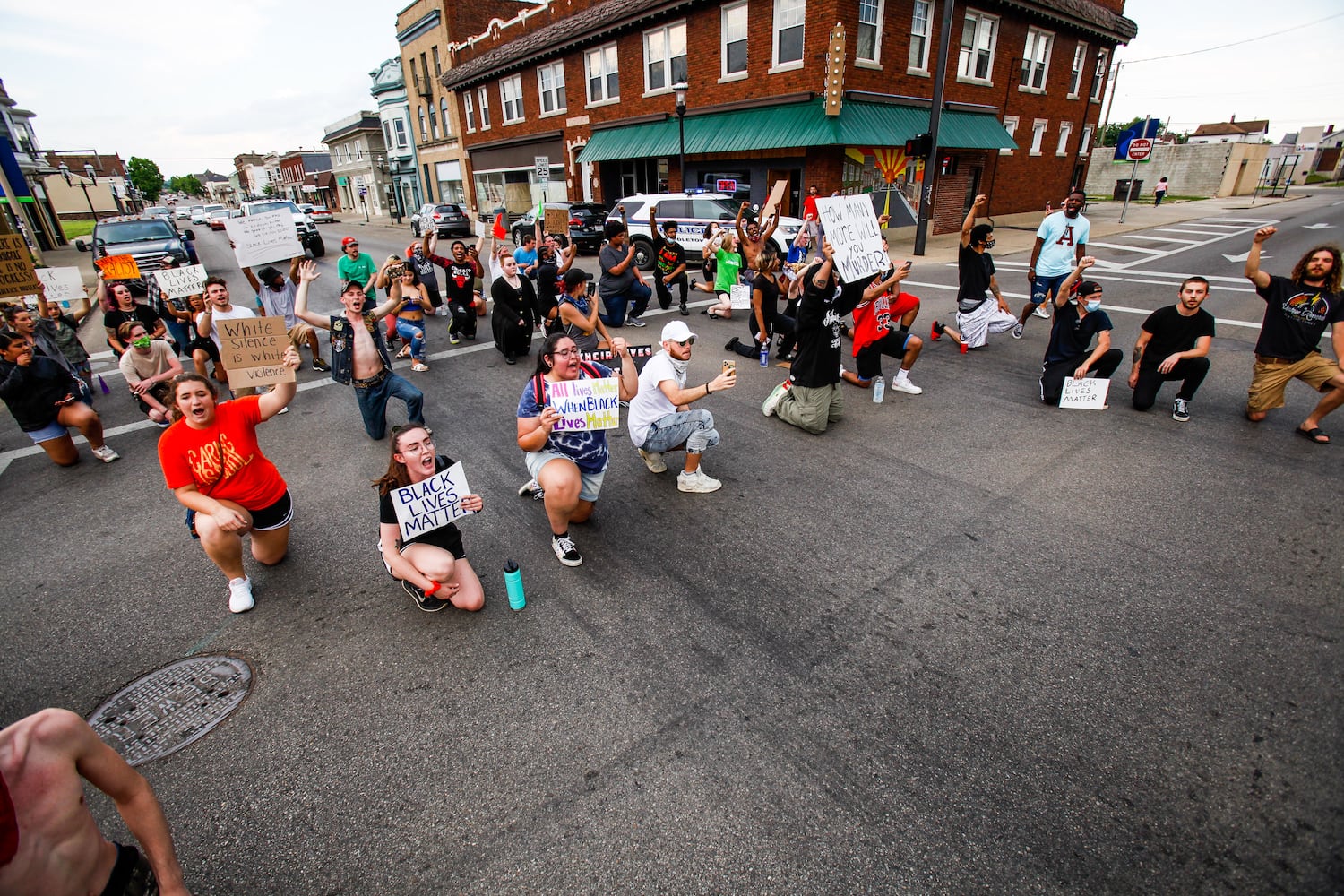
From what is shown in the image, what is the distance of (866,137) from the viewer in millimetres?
17391

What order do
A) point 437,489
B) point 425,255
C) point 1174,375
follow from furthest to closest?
point 425,255
point 1174,375
point 437,489

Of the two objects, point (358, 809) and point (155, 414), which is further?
point (155, 414)

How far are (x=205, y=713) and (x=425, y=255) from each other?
29.3ft

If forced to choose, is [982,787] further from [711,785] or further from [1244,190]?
[1244,190]

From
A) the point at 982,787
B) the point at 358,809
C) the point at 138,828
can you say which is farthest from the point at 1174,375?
the point at 138,828

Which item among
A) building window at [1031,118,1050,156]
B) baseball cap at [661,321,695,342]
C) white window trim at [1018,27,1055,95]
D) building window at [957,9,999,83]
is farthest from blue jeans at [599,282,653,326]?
building window at [1031,118,1050,156]

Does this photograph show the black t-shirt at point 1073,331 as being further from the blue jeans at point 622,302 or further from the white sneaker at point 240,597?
the white sneaker at point 240,597

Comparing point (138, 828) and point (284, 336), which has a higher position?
point (284, 336)

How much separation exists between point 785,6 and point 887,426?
17057mm

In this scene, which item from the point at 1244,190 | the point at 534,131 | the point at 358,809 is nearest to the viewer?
the point at 358,809

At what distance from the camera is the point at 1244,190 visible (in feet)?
146

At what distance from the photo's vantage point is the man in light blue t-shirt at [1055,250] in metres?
9.48

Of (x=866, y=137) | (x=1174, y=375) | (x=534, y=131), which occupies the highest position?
(x=534, y=131)

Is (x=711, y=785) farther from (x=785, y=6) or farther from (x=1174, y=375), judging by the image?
(x=785, y=6)
